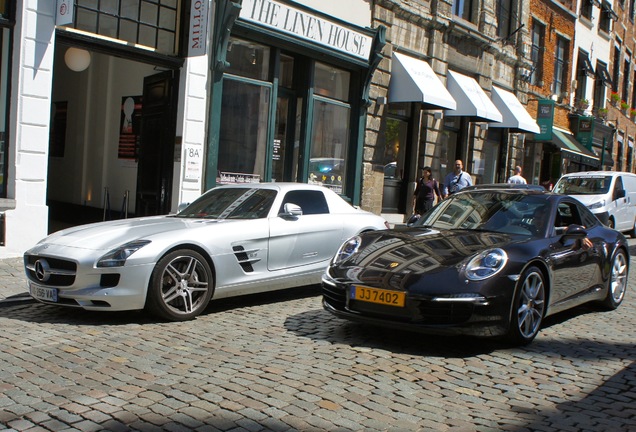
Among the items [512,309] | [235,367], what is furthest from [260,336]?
[512,309]

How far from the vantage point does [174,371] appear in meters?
4.84

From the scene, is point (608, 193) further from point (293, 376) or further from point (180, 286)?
point (293, 376)

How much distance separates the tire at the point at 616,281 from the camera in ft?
25.2

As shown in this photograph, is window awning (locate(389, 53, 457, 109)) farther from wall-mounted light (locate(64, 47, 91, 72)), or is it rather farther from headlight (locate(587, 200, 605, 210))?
wall-mounted light (locate(64, 47, 91, 72))

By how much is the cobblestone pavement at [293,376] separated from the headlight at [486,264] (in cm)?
67

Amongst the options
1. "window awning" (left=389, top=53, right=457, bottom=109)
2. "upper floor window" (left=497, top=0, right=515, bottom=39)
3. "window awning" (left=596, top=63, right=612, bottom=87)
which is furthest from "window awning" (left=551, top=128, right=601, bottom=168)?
"window awning" (left=389, top=53, right=457, bottom=109)

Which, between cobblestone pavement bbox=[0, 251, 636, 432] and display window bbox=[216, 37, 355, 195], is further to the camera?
display window bbox=[216, 37, 355, 195]

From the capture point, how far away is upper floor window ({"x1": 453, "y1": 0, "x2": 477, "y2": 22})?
65.5 ft

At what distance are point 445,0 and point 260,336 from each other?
590 inches

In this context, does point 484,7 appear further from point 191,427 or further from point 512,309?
point 191,427

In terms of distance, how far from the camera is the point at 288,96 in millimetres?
15008

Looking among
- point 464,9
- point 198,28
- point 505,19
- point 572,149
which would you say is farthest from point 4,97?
A: point 572,149

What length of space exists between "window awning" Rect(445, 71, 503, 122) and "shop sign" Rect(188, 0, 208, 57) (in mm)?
9014

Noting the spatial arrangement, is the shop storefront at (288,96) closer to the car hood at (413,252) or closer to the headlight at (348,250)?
the headlight at (348,250)
